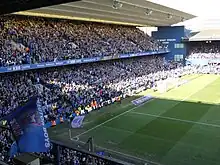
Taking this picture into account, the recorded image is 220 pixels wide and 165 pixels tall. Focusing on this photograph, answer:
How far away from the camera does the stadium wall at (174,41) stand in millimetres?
57500

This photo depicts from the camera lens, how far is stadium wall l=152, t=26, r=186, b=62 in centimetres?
5750

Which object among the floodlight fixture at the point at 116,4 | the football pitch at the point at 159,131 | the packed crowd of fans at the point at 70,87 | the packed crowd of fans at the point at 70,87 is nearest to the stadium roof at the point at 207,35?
Result: the packed crowd of fans at the point at 70,87

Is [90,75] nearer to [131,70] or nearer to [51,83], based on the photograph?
[51,83]

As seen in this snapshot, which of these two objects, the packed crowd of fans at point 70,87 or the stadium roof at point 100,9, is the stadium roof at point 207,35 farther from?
the stadium roof at point 100,9

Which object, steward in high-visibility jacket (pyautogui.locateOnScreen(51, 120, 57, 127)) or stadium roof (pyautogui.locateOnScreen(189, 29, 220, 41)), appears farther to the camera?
stadium roof (pyautogui.locateOnScreen(189, 29, 220, 41))

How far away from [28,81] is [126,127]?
11187mm

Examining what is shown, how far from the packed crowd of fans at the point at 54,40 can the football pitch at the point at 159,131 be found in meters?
8.04

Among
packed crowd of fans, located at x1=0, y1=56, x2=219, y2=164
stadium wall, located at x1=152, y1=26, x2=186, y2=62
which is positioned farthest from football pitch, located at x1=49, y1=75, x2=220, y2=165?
stadium wall, located at x1=152, y1=26, x2=186, y2=62

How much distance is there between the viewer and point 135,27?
5656 cm

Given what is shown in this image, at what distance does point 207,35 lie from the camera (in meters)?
56.2

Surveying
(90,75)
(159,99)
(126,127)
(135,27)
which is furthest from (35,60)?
(135,27)

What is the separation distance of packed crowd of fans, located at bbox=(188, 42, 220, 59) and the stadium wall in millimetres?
2581

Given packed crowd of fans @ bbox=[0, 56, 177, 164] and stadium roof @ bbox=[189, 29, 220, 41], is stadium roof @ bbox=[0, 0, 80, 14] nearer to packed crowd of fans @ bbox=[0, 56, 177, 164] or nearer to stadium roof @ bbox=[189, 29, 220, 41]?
packed crowd of fans @ bbox=[0, 56, 177, 164]

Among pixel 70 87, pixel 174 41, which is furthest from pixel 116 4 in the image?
pixel 174 41
